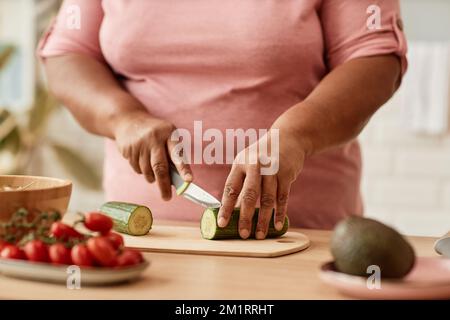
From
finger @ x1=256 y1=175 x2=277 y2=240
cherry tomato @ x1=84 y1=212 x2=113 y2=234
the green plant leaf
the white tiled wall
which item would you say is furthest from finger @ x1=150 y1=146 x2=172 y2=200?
the green plant leaf

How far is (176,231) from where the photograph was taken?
4.82 feet

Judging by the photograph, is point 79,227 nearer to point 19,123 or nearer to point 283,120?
point 283,120

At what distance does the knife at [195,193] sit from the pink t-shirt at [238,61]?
0.70 feet

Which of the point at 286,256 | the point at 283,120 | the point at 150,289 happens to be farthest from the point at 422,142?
the point at 150,289

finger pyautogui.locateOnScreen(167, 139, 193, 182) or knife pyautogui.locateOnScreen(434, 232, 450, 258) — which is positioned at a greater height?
finger pyautogui.locateOnScreen(167, 139, 193, 182)

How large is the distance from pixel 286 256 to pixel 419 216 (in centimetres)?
197

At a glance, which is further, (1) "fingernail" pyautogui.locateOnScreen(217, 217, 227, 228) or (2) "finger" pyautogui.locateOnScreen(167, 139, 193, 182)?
(2) "finger" pyautogui.locateOnScreen(167, 139, 193, 182)

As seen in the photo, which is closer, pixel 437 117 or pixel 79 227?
pixel 79 227

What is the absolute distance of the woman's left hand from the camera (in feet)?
4.47

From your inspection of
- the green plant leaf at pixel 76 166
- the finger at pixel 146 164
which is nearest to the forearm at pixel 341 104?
the finger at pixel 146 164

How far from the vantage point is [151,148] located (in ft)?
5.00

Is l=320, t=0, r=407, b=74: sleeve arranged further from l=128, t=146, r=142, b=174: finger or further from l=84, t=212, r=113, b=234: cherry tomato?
l=84, t=212, r=113, b=234: cherry tomato

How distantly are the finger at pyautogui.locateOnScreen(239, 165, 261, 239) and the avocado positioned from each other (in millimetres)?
353

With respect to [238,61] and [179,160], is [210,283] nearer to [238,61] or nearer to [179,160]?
[179,160]
